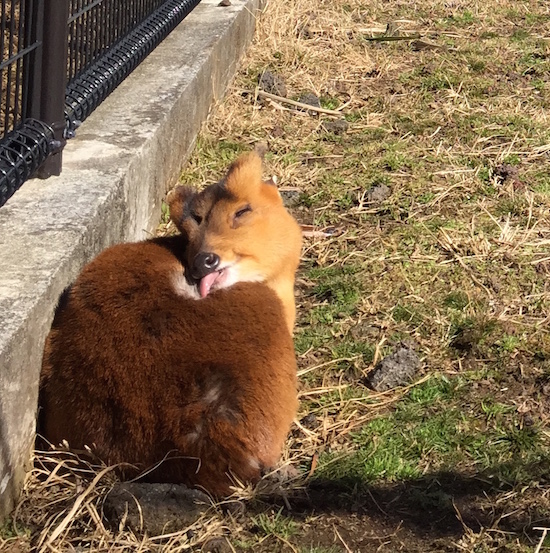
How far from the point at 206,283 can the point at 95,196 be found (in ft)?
3.11

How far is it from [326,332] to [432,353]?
1.66 feet

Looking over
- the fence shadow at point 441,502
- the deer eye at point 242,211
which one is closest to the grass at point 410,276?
the fence shadow at point 441,502

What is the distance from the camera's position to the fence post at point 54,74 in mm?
4121

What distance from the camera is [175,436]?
3.16 m

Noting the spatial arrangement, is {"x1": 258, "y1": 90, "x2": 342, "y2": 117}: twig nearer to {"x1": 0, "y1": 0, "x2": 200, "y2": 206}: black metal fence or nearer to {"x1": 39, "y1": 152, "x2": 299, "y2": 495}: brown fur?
{"x1": 0, "y1": 0, "x2": 200, "y2": 206}: black metal fence

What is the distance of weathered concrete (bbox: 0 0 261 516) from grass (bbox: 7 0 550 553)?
27 centimetres

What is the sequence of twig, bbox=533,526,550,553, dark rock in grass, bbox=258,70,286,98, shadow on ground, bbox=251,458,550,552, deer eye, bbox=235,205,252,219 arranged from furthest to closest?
dark rock in grass, bbox=258,70,286,98
deer eye, bbox=235,205,252,219
shadow on ground, bbox=251,458,550,552
twig, bbox=533,526,550,553

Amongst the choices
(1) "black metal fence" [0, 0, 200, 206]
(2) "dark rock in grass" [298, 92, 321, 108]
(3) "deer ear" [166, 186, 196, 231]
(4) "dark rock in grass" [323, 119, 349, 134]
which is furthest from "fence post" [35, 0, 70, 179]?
(2) "dark rock in grass" [298, 92, 321, 108]

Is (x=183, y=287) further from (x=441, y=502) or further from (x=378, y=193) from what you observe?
(x=378, y=193)

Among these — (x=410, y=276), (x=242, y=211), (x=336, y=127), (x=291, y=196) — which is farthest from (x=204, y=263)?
(x=336, y=127)

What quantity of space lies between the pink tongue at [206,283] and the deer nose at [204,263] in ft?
0.07

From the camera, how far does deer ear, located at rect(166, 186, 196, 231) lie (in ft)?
12.6

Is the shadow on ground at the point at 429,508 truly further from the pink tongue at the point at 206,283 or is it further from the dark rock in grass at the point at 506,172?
the dark rock in grass at the point at 506,172

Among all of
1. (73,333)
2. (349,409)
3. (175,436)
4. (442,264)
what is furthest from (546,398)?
(73,333)
